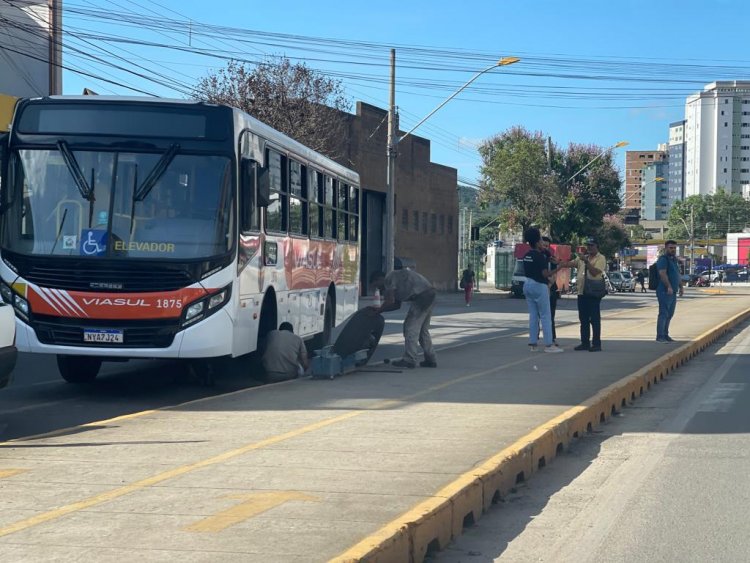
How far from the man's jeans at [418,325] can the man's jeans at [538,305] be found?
260 centimetres

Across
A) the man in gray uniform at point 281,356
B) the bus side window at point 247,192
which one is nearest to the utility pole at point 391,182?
the man in gray uniform at point 281,356

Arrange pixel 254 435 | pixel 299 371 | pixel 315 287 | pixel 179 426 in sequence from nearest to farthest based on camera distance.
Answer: pixel 254 435 → pixel 179 426 → pixel 299 371 → pixel 315 287

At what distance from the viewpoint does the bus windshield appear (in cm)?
1152

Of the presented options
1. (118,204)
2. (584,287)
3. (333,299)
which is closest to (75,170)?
(118,204)

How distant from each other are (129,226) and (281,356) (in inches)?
110

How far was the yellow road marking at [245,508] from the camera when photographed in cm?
559

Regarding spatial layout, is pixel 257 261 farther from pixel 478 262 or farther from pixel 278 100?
pixel 478 262

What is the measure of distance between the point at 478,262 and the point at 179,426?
324ft

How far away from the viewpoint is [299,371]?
13766 mm

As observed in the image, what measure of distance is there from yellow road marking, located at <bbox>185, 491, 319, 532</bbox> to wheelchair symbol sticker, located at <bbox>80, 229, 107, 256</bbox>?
18.9 feet

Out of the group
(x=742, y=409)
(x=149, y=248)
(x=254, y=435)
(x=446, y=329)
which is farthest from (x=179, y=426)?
(x=446, y=329)

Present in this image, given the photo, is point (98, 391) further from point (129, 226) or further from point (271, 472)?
point (271, 472)

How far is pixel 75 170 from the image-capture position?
11.7 meters

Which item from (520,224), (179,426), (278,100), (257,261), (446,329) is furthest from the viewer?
(520,224)
